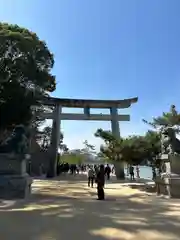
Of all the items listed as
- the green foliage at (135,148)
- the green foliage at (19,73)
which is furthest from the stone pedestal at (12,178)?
the green foliage at (135,148)

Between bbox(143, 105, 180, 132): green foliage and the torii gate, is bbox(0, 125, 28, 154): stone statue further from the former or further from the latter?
the torii gate

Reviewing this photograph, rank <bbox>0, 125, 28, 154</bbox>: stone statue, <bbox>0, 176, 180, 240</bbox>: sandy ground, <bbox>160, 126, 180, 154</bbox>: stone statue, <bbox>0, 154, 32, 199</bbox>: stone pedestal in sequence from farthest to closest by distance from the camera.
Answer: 1. <bbox>0, 125, 28, 154</bbox>: stone statue
2. <bbox>160, 126, 180, 154</bbox>: stone statue
3. <bbox>0, 154, 32, 199</bbox>: stone pedestal
4. <bbox>0, 176, 180, 240</bbox>: sandy ground

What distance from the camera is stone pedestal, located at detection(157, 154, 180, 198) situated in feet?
44.3

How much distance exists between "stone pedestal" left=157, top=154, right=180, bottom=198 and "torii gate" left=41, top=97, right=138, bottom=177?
64.9 feet

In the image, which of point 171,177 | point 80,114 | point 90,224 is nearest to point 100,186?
point 171,177

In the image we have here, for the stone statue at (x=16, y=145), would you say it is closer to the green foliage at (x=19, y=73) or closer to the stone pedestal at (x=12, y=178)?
the stone pedestal at (x=12, y=178)

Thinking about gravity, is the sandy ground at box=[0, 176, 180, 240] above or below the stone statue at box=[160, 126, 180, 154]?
below

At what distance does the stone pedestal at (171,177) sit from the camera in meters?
13.5

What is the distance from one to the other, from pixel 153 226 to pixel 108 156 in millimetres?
18879

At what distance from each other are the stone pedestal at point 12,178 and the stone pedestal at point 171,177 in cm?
615

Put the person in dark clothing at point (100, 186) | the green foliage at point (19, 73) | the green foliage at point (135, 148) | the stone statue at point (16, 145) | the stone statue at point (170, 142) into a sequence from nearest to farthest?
1. the person in dark clothing at point (100, 186)
2. the stone statue at point (170, 142)
3. the stone statue at point (16, 145)
4. the green foliage at point (19, 73)
5. the green foliage at point (135, 148)

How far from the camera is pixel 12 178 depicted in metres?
14.1

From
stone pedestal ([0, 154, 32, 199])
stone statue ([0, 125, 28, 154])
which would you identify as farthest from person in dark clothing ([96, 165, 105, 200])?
stone statue ([0, 125, 28, 154])

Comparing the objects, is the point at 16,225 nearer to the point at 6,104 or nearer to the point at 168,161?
the point at 168,161
